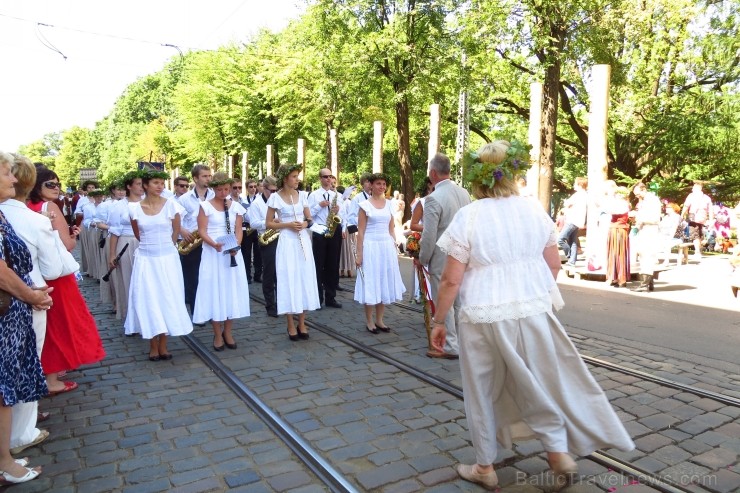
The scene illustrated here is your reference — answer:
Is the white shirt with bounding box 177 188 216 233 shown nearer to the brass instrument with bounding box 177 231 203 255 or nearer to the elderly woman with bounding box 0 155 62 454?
the brass instrument with bounding box 177 231 203 255

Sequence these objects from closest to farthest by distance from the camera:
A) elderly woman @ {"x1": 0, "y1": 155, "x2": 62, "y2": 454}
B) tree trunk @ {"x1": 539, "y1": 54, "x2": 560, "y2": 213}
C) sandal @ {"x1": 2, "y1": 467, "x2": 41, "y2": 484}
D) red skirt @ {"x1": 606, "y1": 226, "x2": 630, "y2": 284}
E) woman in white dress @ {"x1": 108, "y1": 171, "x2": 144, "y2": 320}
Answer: sandal @ {"x1": 2, "y1": 467, "x2": 41, "y2": 484}
elderly woman @ {"x1": 0, "y1": 155, "x2": 62, "y2": 454}
woman in white dress @ {"x1": 108, "y1": 171, "x2": 144, "y2": 320}
red skirt @ {"x1": 606, "y1": 226, "x2": 630, "y2": 284}
tree trunk @ {"x1": 539, "y1": 54, "x2": 560, "y2": 213}

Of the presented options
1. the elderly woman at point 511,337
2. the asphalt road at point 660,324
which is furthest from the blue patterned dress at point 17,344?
the asphalt road at point 660,324

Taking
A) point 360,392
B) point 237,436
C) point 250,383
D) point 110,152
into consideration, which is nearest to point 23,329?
point 237,436

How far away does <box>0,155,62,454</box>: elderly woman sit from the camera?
13.3ft

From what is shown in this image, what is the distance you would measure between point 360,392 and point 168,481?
2019 millimetres

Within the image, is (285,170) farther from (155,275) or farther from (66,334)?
(66,334)

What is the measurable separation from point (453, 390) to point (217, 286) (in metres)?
3.13

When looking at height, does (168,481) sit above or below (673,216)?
below

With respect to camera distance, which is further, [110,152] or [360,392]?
[110,152]

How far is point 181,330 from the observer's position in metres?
6.33

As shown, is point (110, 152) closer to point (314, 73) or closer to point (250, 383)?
point (314, 73)

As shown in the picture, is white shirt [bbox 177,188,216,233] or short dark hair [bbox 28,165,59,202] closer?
short dark hair [bbox 28,165,59,202]

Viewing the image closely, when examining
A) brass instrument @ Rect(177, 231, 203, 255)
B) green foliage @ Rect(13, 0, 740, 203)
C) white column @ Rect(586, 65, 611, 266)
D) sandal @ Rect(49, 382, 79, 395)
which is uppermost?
green foliage @ Rect(13, 0, 740, 203)

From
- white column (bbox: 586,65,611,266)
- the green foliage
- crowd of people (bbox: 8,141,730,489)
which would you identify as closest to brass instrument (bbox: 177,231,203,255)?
crowd of people (bbox: 8,141,730,489)
